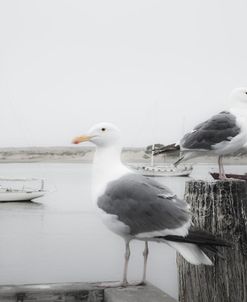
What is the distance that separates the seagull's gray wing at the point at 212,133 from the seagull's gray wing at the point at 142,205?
298cm

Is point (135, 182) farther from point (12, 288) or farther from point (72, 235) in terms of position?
point (72, 235)

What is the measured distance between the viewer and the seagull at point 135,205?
14.0 feet

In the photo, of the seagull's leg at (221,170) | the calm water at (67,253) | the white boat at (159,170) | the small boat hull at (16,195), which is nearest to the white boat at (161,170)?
the white boat at (159,170)

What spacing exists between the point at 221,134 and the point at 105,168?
2.93 m

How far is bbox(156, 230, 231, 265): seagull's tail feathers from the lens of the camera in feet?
13.2

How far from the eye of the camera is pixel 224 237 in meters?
4.57

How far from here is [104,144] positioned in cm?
495

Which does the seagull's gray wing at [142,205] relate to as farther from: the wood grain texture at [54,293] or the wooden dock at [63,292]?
the wood grain texture at [54,293]

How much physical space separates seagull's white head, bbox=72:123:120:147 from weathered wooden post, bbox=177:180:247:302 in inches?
34.1

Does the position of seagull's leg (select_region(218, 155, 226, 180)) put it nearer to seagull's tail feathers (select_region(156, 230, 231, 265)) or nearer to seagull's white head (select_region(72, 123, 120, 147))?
seagull's white head (select_region(72, 123, 120, 147))

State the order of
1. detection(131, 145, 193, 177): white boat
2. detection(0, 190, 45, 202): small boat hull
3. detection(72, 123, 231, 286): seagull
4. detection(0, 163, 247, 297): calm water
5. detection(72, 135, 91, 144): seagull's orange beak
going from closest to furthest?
detection(72, 123, 231, 286): seagull, detection(72, 135, 91, 144): seagull's orange beak, detection(0, 163, 247, 297): calm water, detection(0, 190, 45, 202): small boat hull, detection(131, 145, 193, 177): white boat

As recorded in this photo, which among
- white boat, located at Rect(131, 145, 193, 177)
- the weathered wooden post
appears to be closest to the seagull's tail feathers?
the weathered wooden post

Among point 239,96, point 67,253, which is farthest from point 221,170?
point 67,253

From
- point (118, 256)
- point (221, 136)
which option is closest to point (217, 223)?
point (221, 136)
